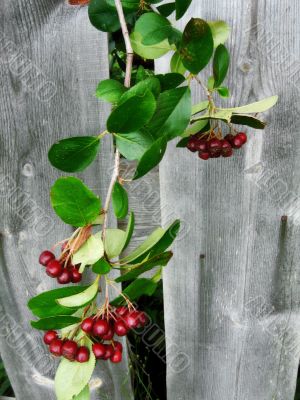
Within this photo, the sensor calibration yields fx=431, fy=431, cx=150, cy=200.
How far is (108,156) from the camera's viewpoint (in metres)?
0.95

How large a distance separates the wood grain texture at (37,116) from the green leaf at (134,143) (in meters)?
0.36

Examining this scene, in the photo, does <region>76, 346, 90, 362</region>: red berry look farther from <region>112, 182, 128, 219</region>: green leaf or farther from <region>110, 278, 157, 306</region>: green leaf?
<region>112, 182, 128, 219</region>: green leaf

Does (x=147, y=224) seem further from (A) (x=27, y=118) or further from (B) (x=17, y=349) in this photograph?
(B) (x=17, y=349)

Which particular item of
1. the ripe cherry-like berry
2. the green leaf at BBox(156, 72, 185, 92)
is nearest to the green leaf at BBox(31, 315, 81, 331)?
the ripe cherry-like berry

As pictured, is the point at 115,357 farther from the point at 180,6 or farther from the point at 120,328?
the point at 180,6

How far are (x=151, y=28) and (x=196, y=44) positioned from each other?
0.06 metres

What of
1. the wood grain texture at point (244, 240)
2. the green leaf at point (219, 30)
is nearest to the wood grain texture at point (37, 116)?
the wood grain texture at point (244, 240)

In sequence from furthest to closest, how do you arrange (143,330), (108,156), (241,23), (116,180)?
(143,330) → (108,156) → (241,23) → (116,180)

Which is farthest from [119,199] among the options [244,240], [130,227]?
[244,240]

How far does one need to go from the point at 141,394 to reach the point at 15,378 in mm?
468

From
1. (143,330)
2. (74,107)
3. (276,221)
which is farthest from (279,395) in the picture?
(74,107)

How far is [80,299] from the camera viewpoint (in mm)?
551

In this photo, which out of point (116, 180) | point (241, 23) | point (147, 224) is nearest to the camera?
point (116, 180)

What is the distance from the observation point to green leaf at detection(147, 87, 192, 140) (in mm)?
595
